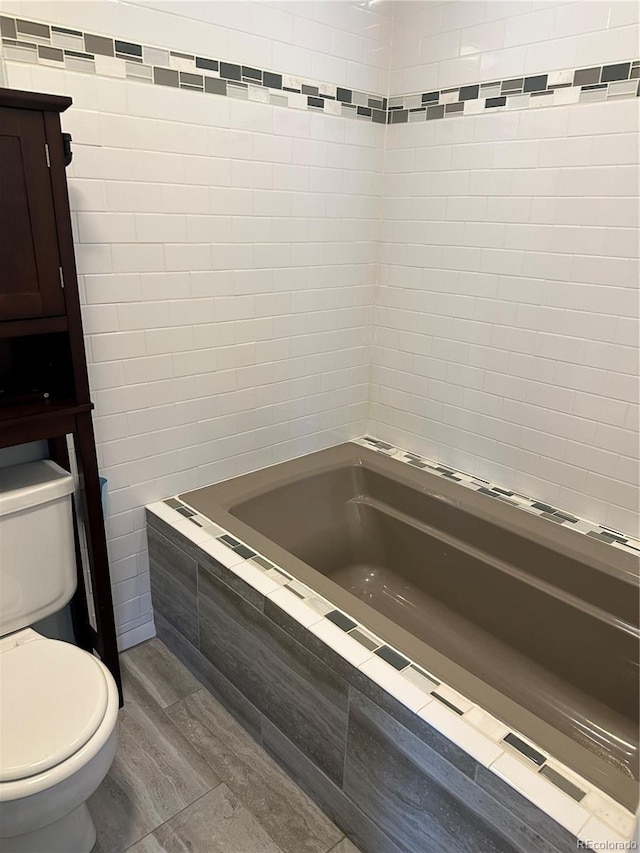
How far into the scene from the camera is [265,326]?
2.24 metres

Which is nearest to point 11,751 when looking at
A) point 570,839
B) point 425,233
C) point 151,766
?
point 151,766

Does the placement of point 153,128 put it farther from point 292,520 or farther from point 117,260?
point 292,520

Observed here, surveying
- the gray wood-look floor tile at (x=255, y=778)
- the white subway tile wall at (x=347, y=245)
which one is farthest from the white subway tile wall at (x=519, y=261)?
the gray wood-look floor tile at (x=255, y=778)

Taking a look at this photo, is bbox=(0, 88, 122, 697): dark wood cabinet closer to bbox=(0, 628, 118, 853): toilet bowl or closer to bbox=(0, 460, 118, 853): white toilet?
bbox=(0, 460, 118, 853): white toilet

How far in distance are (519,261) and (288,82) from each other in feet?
3.30

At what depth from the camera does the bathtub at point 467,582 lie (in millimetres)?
1536

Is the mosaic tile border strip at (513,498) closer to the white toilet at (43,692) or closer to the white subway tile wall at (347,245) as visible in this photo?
the white subway tile wall at (347,245)

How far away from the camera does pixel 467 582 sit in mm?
2123

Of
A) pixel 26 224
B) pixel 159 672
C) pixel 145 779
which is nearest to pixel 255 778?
pixel 145 779

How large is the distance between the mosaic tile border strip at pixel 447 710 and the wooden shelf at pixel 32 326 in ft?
2.54

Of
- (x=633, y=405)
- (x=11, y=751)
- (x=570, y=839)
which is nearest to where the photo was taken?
(x=570, y=839)

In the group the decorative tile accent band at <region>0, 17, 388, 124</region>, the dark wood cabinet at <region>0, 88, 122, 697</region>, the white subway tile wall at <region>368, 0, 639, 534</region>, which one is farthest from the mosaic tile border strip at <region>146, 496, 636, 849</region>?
the decorative tile accent band at <region>0, 17, 388, 124</region>

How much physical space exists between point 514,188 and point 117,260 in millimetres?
A: 1338

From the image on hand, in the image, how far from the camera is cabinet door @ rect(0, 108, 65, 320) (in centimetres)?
133
